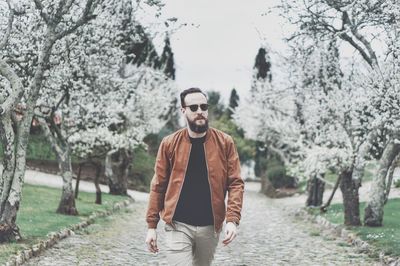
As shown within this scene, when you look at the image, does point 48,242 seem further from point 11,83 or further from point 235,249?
point 235,249

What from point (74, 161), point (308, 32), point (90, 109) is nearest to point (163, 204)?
point (308, 32)

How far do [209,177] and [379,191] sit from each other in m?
12.7

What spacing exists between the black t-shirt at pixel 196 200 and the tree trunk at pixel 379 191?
12419mm

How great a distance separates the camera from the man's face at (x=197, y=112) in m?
5.73

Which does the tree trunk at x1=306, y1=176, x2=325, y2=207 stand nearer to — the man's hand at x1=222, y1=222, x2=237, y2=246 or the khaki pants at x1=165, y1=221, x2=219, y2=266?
the khaki pants at x1=165, y1=221, x2=219, y2=266

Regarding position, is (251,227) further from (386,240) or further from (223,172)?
(223,172)

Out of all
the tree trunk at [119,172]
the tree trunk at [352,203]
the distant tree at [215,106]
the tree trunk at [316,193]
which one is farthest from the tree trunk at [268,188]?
the distant tree at [215,106]

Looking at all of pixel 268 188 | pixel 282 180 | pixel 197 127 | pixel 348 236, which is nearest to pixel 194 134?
pixel 197 127

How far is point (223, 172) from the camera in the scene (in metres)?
5.83

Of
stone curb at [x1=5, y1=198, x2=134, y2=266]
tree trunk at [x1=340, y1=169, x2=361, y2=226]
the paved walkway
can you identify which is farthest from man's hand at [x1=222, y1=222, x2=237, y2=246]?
tree trunk at [x1=340, y1=169, x2=361, y2=226]

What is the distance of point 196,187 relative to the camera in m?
5.78

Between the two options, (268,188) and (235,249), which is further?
(268,188)

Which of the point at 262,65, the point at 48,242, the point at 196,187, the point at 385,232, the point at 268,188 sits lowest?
the point at 48,242

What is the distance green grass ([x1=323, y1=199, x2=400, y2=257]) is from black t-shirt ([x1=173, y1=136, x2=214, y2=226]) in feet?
25.6
